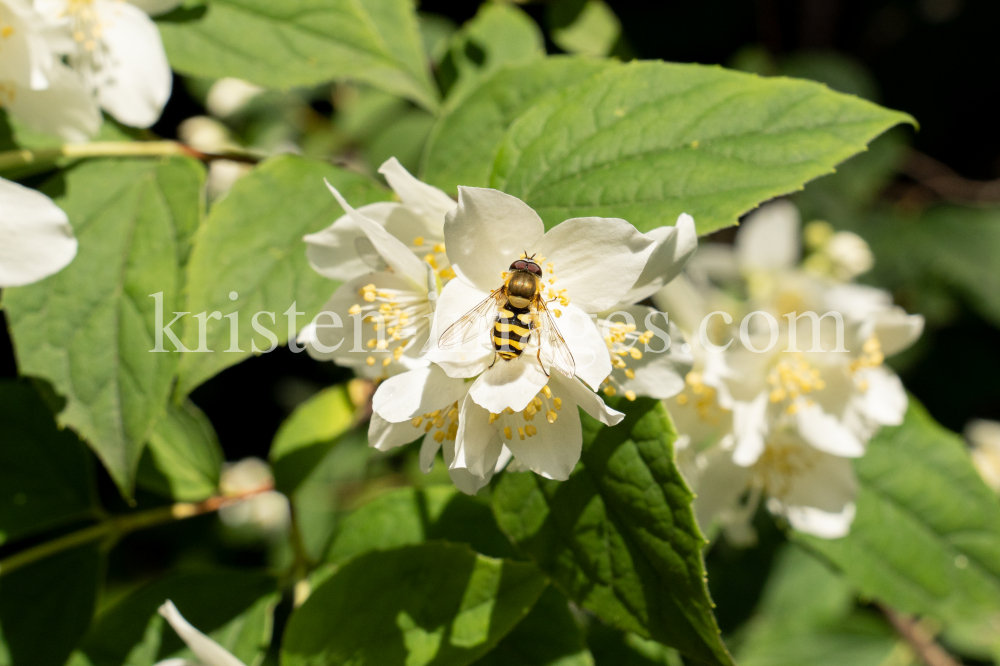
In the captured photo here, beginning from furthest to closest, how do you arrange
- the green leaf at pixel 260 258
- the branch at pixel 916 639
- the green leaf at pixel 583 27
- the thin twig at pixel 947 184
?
the thin twig at pixel 947 184 < the green leaf at pixel 583 27 < the branch at pixel 916 639 < the green leaf at pixel 260 258

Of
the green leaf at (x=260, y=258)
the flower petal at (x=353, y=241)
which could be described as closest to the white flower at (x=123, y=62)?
the green leaf at (x=260, y=258)

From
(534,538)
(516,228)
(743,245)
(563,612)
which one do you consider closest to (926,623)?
(743,245)

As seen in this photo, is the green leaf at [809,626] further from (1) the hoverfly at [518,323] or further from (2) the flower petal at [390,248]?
(2) the flower petal at [390,248]

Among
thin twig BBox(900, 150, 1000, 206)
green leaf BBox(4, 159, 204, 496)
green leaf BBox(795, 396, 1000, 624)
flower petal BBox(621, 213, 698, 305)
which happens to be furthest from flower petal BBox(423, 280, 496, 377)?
thin twig BBox(900, 150, 1000, 206)

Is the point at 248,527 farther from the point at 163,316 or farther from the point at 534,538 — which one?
the point at 534,538

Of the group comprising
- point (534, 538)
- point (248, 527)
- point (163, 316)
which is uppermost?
point (163, 316)
